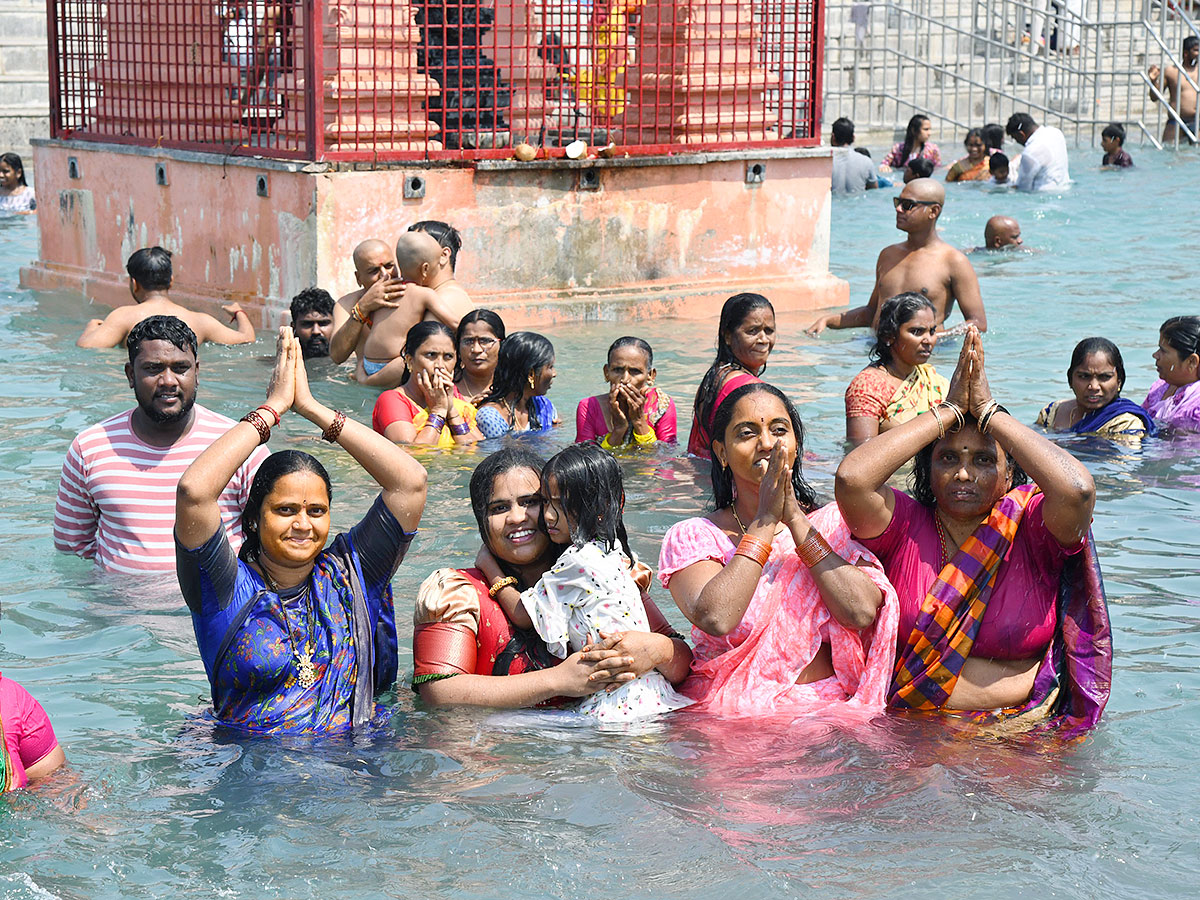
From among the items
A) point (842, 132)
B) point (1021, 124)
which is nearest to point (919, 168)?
point (842, 132)

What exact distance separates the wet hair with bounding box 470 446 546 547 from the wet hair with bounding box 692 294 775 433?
2.58 meters

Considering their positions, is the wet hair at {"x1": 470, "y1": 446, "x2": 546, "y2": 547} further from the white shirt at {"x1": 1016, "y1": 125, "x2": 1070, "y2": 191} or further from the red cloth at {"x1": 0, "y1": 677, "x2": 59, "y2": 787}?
the white shirt at {"x1": 1016, "y1": 125, "x2": 1070, "y2": 191}

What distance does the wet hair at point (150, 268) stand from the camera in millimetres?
10141

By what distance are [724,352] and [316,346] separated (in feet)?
12.6

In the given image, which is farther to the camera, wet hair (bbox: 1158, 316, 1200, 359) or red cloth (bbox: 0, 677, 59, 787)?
wet hair (bbox: 1158, 316, 1200, 359)

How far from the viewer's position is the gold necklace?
4516 millimetres

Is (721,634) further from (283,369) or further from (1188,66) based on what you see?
(1188,66)

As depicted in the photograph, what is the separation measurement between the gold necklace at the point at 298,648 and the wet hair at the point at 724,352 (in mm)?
3097

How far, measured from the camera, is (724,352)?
7.67m

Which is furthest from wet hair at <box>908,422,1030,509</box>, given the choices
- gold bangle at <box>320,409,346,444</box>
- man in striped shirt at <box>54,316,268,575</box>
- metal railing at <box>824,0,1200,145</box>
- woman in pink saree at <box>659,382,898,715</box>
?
metal railing at <box>824,0,1200,145</box>

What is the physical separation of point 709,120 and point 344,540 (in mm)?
9106

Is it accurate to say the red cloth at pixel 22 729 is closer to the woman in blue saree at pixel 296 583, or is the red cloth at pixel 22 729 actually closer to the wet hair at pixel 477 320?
the woman in blue saree at pixel 296 583

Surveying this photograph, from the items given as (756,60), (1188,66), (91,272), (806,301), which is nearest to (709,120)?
(756,60)

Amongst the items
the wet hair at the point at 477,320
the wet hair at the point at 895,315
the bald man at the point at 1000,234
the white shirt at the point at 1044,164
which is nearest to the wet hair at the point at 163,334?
the wet hair at the point at 477,320
